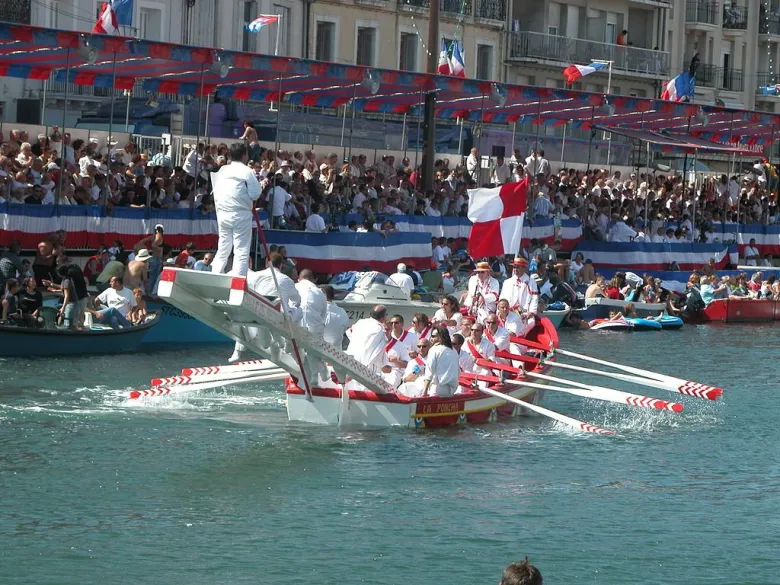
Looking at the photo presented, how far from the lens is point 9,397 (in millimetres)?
21922

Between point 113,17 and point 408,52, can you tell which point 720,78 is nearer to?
point 408,52

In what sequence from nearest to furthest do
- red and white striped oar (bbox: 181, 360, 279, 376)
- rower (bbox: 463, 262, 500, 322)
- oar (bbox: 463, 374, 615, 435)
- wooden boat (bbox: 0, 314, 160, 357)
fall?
oar (bbox: 463, 374, 615, 435), red and white striped oar (bbox: 181, 360, 279, 376), rower (bbox: 463, 262, 500, 322), wooden boat (bbox: 0, 314, 160, 357)

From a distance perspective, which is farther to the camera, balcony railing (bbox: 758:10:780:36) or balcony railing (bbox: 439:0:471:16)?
balcony railing (bbox: 758:10:780:36)

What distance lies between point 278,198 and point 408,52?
24.4m

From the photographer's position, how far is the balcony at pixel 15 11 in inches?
1582

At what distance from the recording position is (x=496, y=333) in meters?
23.5

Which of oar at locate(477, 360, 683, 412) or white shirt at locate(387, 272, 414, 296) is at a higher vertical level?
white shirt at locate(387, 272, 414, 296)

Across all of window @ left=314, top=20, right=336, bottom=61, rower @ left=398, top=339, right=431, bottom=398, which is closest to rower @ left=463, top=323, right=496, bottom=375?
rower @ left=398, top=339, right=431, bottom=398

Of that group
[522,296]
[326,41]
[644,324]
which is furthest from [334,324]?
[326,41]

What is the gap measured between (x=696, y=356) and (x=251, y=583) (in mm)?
20145

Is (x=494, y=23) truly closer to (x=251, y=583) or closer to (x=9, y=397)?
(x=9, y=397)

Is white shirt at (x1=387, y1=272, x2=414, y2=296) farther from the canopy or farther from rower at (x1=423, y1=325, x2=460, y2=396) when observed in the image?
rower at (x1=423, y1=325, x2=460, y2=396)

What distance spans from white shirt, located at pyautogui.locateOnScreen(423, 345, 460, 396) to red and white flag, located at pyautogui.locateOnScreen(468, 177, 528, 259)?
4.60 meters

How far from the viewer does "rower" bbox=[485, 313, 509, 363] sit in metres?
23.3
